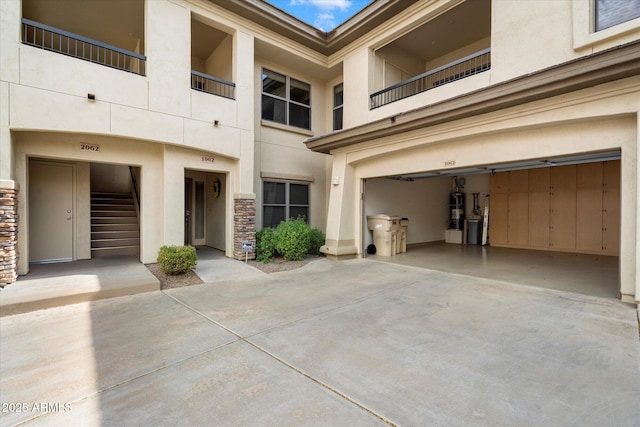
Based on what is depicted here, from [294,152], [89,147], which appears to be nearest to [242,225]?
[294,152]

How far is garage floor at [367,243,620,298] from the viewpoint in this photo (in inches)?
243

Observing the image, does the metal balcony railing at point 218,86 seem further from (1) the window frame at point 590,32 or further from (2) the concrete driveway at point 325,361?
(1) the window frame at point 590,32

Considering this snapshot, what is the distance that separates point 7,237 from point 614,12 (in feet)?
37.1

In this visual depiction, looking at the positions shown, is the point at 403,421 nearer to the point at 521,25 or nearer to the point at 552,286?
the point at 552,286

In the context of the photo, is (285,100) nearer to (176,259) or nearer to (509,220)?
(176,259)

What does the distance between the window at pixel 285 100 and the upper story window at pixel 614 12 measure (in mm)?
8060

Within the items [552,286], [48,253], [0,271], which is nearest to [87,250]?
[48,253]

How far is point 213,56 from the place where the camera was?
415 inches

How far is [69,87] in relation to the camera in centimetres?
619

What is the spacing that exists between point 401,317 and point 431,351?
1.05 meters

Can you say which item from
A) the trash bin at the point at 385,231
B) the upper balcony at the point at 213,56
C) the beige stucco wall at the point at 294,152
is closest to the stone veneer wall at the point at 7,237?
the upper balcony at the point at 213,56

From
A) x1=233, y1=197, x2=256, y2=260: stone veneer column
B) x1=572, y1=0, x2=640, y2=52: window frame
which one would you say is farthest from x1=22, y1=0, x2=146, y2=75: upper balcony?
x1=572, y1=0, x2=640, y2=52: window frame

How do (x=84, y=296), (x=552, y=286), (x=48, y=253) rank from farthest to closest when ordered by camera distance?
(x=48, y=253) → (x=552, y=286) → (x=84, y=296)

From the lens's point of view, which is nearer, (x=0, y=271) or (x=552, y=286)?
(x=0, y=271)
